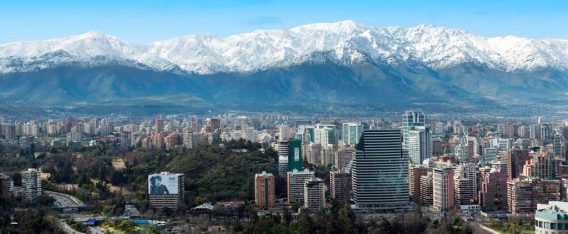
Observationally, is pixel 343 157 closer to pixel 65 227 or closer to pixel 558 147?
pixel 558 147

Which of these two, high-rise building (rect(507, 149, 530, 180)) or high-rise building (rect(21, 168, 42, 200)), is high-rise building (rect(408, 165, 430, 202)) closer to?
high-rise building (rect(507, 149, 530, 180))

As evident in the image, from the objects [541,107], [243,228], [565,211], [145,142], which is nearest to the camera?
[565,211]

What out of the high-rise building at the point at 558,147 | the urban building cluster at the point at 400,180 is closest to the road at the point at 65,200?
the urban building cluster at the point at 400,180

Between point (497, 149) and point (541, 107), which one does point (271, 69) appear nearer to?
point (541, 107)

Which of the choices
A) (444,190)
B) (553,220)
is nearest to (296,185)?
(444,190)

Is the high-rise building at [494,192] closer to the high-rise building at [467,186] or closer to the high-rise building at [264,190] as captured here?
the high-rise building at [467,186]

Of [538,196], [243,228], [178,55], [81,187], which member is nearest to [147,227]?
[243,228]

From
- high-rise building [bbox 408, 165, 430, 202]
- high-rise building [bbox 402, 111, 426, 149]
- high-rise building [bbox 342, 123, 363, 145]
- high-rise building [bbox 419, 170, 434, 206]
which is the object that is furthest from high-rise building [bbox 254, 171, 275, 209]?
high-rise building [bbox 342, 123, 363, 145]
